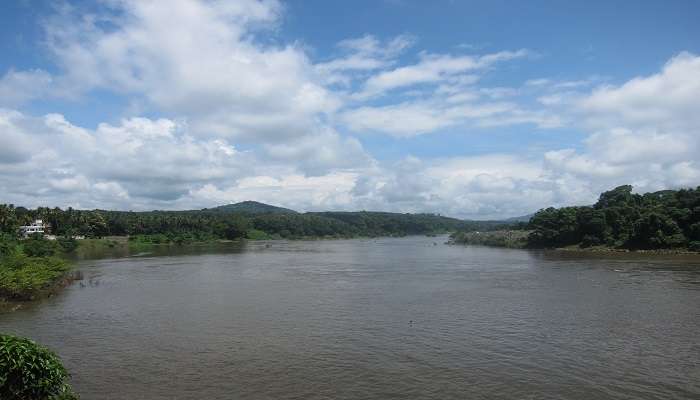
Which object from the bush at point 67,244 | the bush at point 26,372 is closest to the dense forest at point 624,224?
the bush at point 26,372

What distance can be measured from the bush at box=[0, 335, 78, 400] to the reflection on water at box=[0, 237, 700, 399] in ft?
16.7

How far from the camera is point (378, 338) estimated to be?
2394 cm

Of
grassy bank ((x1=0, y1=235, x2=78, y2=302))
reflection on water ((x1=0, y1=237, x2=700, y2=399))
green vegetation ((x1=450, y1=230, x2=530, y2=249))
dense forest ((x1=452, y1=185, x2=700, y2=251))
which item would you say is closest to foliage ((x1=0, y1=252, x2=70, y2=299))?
grassy bank ((x1=0, y1=235, x2=78, y2=302))

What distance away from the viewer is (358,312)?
3070cm

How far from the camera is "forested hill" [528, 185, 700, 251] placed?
77812 mm

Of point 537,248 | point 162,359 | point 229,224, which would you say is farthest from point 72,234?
point 162,359

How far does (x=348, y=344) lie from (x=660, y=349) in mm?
13474

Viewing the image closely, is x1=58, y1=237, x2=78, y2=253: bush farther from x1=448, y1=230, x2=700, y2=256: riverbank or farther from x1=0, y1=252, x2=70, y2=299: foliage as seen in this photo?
x1=448, y1=230, x2=700, y2=256: riverbank

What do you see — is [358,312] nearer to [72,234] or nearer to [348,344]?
[348,344]

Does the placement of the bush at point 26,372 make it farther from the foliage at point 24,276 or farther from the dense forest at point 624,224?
the dense forest at point 624,224

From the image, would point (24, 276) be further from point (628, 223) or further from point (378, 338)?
point (628, 223)

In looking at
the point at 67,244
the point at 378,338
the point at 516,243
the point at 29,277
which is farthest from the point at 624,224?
the point at 67,244

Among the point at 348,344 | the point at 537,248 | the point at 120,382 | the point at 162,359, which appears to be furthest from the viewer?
the point at 537,248

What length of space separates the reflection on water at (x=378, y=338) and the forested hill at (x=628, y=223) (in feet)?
129
